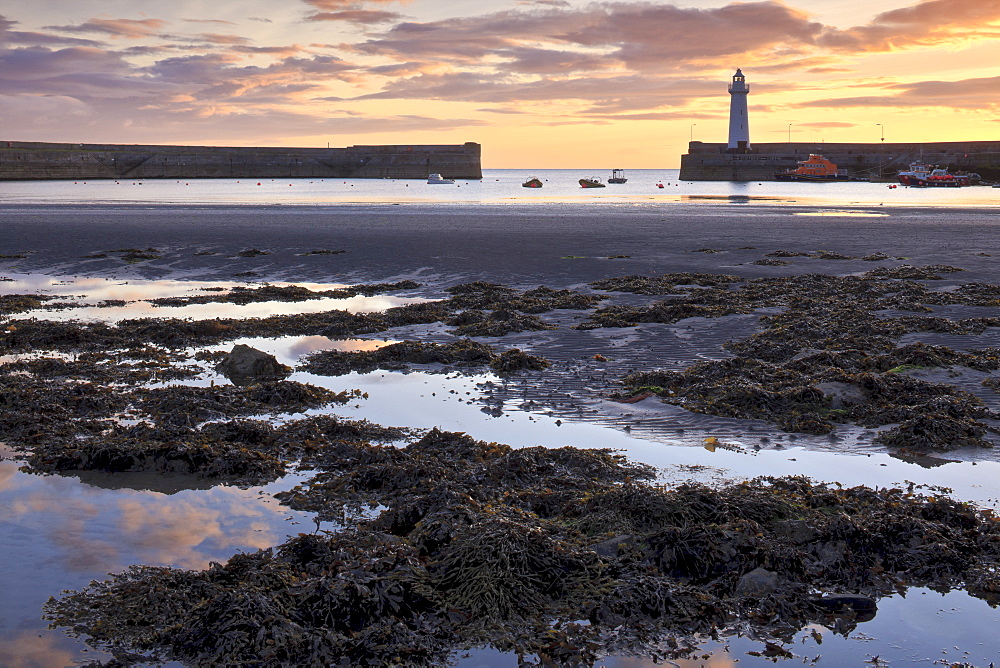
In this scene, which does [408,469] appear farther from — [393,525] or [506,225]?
[506,225]

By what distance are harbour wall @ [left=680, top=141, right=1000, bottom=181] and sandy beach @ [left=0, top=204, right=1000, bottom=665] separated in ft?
318

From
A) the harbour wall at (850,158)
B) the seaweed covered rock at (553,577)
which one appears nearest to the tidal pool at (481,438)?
the seaweed covered rock at (553,577)

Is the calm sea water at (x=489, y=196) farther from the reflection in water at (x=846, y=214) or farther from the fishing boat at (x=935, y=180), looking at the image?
the reflection in water at (x=846, y=214)

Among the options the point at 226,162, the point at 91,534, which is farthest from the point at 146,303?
the point at 226,162

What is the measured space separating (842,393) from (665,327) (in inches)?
182

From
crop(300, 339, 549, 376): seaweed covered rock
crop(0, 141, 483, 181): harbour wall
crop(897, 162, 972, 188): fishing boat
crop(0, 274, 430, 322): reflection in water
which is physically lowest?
crop(300, 339, 549, 376): seaweed covered rock

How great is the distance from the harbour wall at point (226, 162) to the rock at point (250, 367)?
12634 centimetres

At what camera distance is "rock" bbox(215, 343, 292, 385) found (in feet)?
33.0

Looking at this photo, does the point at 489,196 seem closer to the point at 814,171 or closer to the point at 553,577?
the point at 814,171

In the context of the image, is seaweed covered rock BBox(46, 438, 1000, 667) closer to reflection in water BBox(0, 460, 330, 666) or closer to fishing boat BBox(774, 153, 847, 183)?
reflection in water BBox(0, 460, 330, 666)

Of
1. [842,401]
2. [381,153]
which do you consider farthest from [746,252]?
[381,153]

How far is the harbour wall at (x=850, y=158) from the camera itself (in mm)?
120062

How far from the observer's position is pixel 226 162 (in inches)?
5635

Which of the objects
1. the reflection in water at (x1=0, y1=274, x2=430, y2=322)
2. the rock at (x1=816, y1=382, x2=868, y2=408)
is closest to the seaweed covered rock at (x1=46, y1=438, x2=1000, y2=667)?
the rock at (x1=816, y1=382, x2=868, y2=408)
